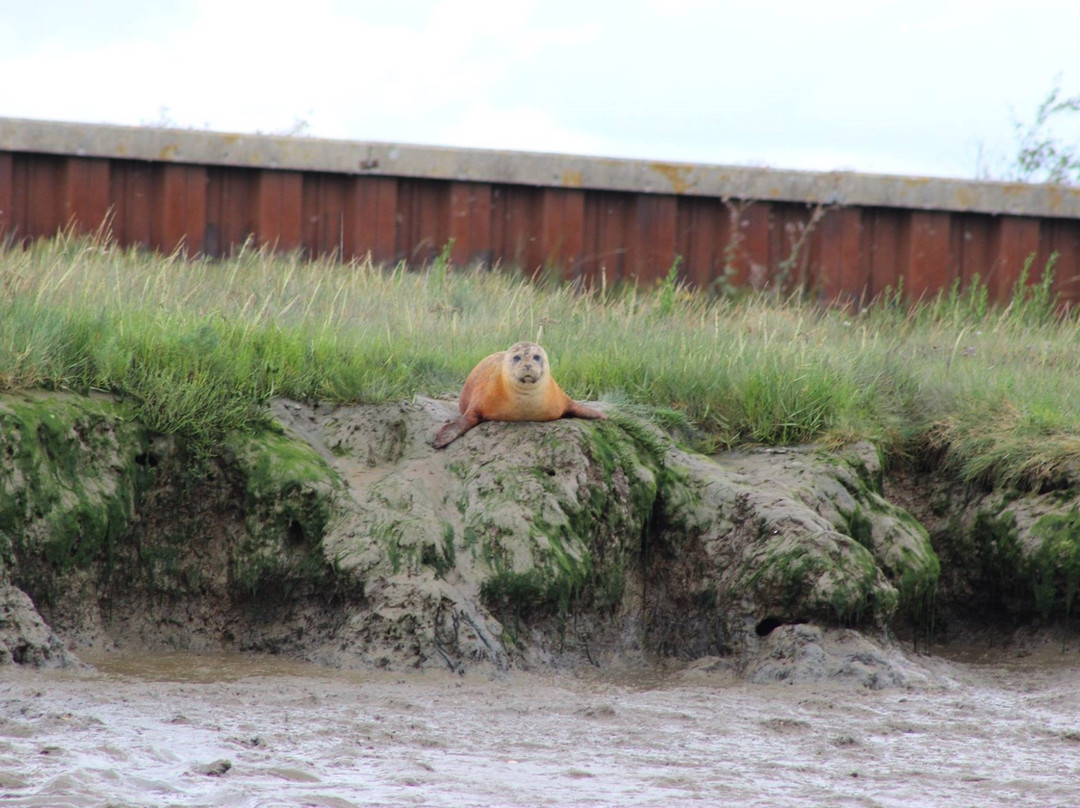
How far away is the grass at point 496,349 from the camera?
20.3 feet

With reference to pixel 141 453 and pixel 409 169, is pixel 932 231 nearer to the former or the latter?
pixel 409 169

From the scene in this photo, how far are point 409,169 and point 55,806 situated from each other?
27.2 feet

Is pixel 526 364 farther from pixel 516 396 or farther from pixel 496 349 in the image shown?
pixel 496 349

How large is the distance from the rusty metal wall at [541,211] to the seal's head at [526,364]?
16.9ft

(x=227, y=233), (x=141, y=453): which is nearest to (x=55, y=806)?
(x=141, y=453)

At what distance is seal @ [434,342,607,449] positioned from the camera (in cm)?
617

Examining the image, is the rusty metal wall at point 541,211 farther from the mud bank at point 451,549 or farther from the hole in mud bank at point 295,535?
the hole in mud bank at point 295,535

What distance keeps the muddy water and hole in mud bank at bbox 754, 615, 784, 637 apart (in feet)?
1.40

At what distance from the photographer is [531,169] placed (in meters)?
11.4

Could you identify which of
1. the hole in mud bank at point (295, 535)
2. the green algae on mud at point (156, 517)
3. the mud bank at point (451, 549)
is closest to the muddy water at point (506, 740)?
the mud bank at point (451, 549)

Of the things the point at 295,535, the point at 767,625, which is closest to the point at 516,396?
the point at 295,535

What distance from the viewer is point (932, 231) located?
1159cm

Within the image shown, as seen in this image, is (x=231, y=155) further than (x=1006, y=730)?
Yes

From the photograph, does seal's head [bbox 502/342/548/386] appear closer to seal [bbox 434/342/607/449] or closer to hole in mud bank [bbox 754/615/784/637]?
seal [bbox 434/342/607/449]
